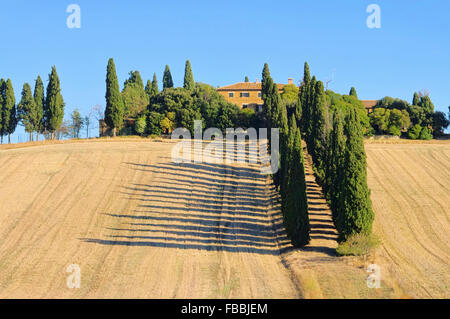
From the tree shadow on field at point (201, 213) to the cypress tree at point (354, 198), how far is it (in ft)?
13.5

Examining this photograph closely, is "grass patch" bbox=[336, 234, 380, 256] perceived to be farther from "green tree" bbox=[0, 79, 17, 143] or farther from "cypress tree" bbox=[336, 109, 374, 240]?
"green tree" bbox=[0, 79, 17, 143]

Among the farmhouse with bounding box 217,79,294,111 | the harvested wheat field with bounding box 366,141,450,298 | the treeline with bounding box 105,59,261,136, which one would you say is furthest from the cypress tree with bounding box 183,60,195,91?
the harvested wheat field with bounding box 366,141,450,298

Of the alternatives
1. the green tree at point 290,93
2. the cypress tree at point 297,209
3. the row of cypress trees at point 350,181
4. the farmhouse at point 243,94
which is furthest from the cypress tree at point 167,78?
the cypress tree at point 297,209

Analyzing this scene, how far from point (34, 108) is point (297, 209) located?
2232 inches

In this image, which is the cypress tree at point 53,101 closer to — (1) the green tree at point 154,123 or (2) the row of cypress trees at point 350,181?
(1) the green tree at point 154,123

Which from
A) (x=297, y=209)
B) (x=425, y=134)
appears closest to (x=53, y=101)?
(x=297, y=209)

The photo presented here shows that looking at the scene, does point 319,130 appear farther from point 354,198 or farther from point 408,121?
point 408,121

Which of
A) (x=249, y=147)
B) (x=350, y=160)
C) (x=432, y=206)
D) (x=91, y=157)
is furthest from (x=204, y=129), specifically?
(x=350, y=160)

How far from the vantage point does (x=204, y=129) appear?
265 feet

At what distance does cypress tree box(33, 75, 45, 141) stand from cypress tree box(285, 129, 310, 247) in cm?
5490

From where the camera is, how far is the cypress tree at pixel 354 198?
3014 centimetres

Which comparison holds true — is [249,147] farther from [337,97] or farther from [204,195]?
[337,97]
